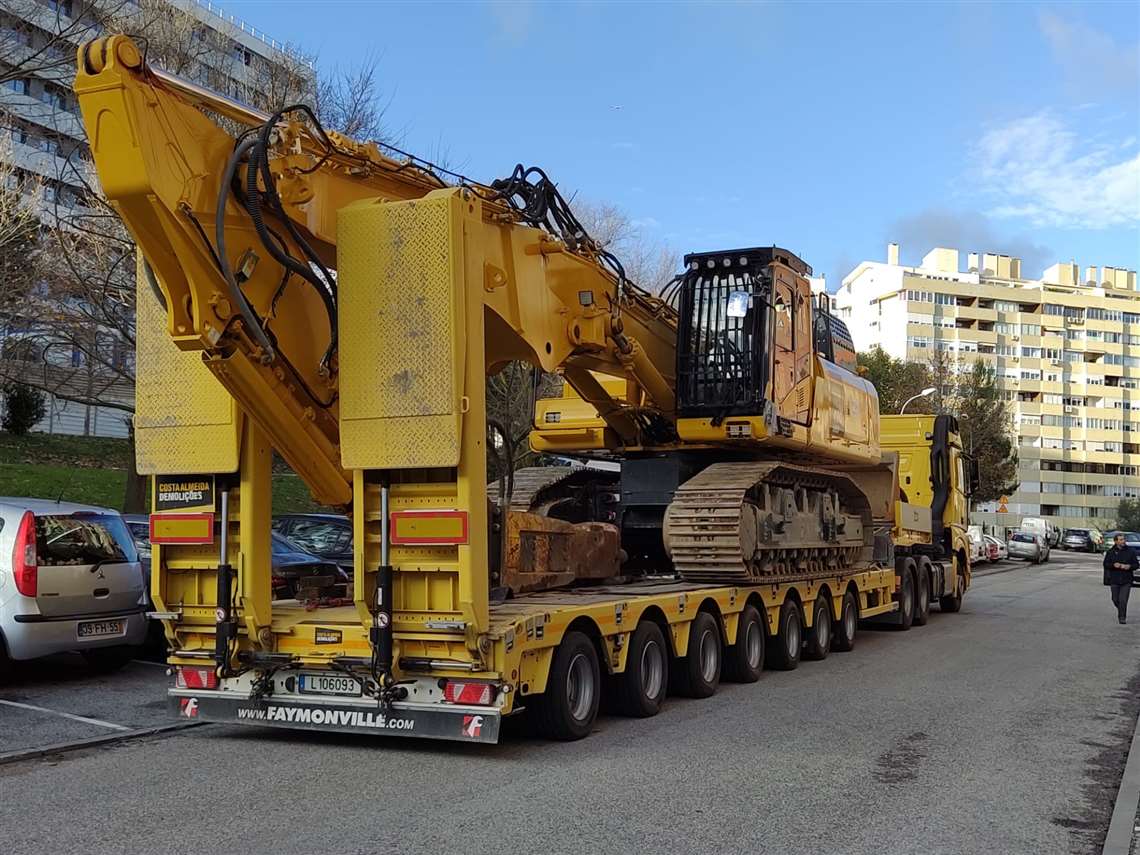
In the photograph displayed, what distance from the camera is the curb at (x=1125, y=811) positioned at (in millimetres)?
6422

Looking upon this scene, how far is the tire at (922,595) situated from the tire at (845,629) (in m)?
4.37

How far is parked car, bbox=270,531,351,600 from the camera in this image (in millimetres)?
11398

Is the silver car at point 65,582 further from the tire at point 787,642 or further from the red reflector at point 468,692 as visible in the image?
the tire at point 787,642

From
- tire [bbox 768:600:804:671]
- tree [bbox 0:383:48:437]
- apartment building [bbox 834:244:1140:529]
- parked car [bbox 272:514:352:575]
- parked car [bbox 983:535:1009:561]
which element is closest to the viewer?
tire [bbox 768:600:804:671]

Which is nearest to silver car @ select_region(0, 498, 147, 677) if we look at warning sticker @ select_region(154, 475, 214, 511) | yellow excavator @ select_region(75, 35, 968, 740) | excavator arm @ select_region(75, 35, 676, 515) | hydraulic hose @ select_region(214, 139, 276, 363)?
yellow excavator @ select_region(75, 35, 968, 740)

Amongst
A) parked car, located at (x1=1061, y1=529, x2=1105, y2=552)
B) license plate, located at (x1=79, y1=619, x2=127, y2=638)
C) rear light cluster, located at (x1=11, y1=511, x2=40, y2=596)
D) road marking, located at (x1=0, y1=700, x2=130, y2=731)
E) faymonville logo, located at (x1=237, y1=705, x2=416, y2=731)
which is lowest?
parked car, located at (x1=1061, y1=529, x2=1105, y2=552)

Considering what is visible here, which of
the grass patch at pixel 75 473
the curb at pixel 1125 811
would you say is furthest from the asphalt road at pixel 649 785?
the grass patch at pixel 75 473

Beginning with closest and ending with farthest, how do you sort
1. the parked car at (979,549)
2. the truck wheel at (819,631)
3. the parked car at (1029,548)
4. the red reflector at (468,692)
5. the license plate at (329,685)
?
the red reflector at (468,692) < the license plate at (329,685) < the truck wheel at (819,631) < the parked car at (979,549) < the parked car at (1029,548)

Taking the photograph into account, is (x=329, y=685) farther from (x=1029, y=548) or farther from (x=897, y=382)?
(x=897, y=382)

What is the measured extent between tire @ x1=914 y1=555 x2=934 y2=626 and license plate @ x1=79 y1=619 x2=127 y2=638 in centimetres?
1335

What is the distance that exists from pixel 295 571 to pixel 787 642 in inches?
217

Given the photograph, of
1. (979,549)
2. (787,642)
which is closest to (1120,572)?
(787,642)

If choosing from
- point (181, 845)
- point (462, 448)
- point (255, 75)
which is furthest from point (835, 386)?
point (255, 75)

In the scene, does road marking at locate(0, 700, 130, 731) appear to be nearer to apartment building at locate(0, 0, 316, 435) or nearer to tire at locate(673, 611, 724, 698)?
tire at locate(673, 611, 724, 698)
